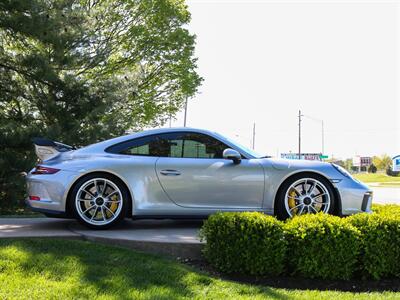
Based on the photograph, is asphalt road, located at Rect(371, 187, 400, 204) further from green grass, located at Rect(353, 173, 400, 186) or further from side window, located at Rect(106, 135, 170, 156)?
green grass, located at Rect(353, 173, 400, 186)

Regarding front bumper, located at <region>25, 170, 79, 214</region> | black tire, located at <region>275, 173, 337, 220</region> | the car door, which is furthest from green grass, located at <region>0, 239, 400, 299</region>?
black tire, located at <region>275, 173, 337, 220</region>

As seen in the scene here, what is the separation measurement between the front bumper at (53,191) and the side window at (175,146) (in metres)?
0.59

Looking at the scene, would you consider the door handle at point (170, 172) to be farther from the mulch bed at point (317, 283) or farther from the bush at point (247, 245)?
the mulch bed at point (317, 283)

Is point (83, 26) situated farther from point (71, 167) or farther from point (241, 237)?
point (241, 237)

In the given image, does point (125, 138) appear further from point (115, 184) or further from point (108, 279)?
point (108, 279)

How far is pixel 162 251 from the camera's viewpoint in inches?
162

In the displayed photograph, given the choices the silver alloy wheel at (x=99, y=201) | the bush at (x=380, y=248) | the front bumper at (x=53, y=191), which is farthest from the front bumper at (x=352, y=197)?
the front bumper at (x=53, y=191)

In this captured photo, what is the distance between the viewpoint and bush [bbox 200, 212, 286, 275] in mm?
3727

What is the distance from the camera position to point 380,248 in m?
3.82

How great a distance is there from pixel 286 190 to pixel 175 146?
1428mm

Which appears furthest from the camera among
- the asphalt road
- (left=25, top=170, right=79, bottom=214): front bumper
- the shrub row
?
the asphalt road

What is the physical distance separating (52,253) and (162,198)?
60.0 inches

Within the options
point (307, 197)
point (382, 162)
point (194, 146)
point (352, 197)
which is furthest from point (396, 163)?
point (194, 146)

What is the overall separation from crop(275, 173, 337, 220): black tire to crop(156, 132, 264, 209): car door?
232 mm
